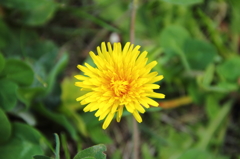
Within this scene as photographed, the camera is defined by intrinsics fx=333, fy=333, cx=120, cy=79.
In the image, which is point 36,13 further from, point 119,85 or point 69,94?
point 119,85

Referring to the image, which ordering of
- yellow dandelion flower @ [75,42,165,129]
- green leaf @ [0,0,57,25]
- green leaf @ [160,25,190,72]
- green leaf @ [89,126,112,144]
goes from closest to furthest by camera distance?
yellow dandelion flower @ [75,42,165,129] < green leaf @ [89,126,112,144] < green leaf @ [160,25,190,72] < green leaf @ [0,0,57,25]

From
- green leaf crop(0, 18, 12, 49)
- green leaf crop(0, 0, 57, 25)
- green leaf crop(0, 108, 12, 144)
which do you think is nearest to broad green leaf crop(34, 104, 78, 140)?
green leaf crop(0, 108, 12, 144)

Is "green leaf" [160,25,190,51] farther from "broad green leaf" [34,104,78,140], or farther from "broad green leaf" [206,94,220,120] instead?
"broad green leaf" [34,104,78,140]

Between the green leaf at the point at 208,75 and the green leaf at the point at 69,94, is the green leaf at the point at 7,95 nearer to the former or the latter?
the green leaf at the point at 69,94

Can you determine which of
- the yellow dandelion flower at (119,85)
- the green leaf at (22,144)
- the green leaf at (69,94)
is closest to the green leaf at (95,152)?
the yellow dandelion flower at (119,85)

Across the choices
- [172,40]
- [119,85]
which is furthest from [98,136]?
[172,40]

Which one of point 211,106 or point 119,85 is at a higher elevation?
point 211,106
